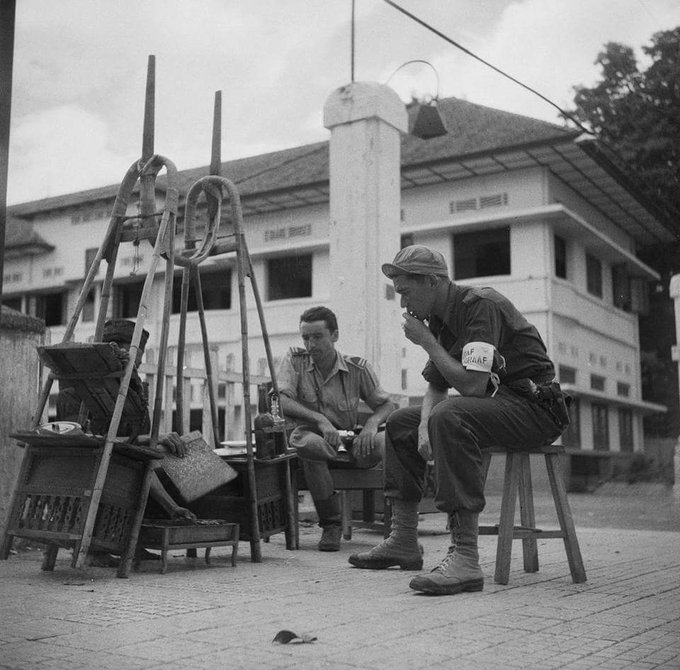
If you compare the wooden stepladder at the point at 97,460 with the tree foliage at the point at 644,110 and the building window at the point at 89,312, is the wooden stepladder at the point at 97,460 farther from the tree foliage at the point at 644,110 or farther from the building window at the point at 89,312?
the building window at the point at 89,312

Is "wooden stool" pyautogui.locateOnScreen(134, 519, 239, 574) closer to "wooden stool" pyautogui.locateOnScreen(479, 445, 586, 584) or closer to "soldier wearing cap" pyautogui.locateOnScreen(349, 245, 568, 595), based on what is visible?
"soldier wearing cap" pyautogui.locateOnScreen(349, 245, 568, 595)

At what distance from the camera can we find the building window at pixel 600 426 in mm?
22766

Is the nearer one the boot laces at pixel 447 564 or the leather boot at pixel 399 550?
the boot laces at pixel 447 564

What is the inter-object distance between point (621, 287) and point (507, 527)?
70.5ft

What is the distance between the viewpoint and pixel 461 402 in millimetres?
4098

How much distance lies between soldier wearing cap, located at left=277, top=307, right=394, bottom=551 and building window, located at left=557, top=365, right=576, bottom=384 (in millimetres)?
15103

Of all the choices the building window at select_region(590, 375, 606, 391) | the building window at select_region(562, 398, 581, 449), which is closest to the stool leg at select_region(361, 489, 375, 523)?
the building window at select_region(562, 398, 581, 449)

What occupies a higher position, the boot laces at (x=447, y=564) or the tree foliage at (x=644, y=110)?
the tree foliage at (x=644, y=110)

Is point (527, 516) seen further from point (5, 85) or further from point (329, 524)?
point (5, 85)

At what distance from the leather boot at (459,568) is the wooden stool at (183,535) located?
1.29 meters

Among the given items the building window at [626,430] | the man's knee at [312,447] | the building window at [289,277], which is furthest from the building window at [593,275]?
the man's knee at [312,447]

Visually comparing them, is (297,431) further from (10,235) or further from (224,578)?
(10,235)

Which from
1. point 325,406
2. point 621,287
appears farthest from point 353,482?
point 621,287

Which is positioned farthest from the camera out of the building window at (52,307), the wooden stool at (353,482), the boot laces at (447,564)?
the building window at (52,307)
